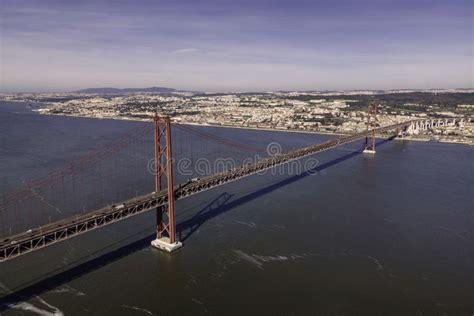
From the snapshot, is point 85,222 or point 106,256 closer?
point 85,222

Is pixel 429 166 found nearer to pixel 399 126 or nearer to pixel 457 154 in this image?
pixel 457 154

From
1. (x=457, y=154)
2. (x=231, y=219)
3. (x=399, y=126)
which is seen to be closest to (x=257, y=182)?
(x=231, y=219)

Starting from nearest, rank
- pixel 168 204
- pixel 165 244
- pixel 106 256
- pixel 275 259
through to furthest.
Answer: pixel 106 256, pixel 275 259, pixel 165 244, pixel 168 204

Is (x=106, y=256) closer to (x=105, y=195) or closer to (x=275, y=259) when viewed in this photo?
(x=275, y=259)

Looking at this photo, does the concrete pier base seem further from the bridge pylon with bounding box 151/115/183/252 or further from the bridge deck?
the bridge deck

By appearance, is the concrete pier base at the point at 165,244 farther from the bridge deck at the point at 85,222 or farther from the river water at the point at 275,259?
the bridge deck at the point at 85,222

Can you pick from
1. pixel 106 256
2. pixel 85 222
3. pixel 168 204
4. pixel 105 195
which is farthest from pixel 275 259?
Answer: pixel 105 195
